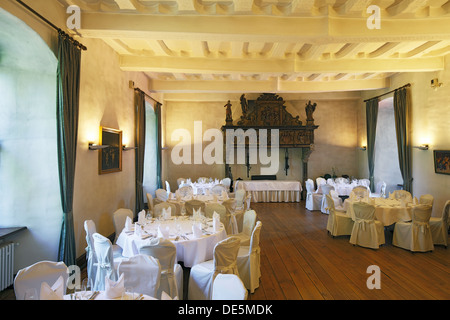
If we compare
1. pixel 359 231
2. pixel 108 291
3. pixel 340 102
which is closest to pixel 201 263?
pixel 108 291

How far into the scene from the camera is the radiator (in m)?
3.68

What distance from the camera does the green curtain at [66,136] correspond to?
4008 mm

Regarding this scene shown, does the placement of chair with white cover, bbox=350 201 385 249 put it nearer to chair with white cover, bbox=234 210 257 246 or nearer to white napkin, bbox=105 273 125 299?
chair with white cover, bbox=234 210 257 246

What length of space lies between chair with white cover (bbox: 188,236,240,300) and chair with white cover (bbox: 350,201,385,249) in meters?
3.59

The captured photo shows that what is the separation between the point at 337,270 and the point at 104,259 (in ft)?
12.2

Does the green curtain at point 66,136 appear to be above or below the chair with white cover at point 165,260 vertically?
above

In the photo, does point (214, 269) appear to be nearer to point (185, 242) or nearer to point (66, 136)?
point (185, 242)

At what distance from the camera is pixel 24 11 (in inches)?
134

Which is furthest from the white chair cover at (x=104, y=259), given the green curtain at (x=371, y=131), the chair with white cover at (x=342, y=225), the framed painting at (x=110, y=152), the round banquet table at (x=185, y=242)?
the green curtain at (x=371, y=131)

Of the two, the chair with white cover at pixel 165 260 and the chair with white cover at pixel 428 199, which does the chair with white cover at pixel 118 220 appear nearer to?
the chair with white cover at pixel 165 260

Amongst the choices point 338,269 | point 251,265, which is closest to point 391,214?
point 338,269

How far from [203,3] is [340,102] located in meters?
9.82

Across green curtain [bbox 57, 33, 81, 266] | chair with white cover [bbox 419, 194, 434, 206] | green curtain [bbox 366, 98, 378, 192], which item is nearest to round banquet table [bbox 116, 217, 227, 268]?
green curtain [bbox 57, 33, 81, 266]

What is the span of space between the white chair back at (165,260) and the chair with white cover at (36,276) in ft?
2.83
